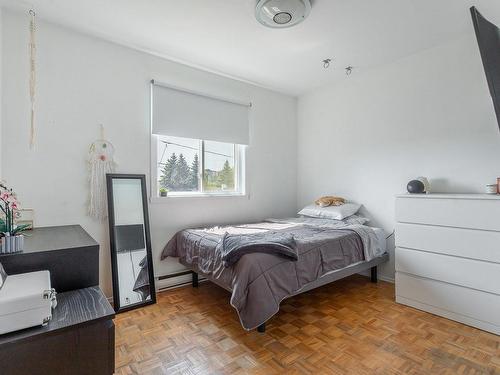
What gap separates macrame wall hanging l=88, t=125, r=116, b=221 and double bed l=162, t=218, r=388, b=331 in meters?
0.80

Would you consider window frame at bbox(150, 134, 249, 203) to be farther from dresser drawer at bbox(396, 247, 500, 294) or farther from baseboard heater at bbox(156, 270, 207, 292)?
dresser drawer at bbox(396, 247, 500, 294)

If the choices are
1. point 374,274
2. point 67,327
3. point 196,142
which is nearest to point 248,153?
point 196,142

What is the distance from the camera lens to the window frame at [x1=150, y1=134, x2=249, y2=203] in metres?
2.99

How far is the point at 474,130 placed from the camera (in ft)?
8.64

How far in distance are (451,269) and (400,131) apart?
1594 mm

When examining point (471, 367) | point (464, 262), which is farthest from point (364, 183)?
point (471, 367)

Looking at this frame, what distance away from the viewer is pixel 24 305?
3.35ft

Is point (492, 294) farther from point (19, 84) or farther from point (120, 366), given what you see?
point (19, 84)

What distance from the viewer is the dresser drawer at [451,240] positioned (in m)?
2.18

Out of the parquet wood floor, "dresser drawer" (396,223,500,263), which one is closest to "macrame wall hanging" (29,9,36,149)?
the parquet wood floor

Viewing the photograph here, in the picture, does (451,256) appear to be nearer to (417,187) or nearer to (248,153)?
(417,187)

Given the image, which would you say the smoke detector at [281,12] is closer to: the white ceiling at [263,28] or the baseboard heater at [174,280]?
the white ceiling at [263,28]

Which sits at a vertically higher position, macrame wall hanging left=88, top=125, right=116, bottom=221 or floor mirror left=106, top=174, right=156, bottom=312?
macrame wall hanging left=88, top=125, right=116, bottom=221

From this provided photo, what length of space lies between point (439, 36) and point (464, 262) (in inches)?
84.8
